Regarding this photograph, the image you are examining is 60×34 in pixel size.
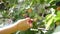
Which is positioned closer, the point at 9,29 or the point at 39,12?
the point at 9,29

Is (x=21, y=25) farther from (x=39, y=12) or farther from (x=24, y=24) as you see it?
(x=39, y=12)

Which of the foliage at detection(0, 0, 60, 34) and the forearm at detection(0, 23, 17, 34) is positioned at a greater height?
the foliage at detection(0, 0, 60, 34)

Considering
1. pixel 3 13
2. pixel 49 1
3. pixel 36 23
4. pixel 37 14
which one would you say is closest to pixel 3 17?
pixel 3 13

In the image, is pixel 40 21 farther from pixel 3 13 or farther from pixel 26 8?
pixel 3 13

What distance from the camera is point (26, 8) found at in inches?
48.6

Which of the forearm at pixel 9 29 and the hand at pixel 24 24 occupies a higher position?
the hand at pixel 24 24

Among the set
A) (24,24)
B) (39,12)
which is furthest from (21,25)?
(39,12)

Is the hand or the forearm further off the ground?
the hand

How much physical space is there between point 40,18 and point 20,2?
0.22m

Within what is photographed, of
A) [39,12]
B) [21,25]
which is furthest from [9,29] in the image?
[39,12]

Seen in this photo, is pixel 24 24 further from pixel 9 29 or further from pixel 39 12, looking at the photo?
pixel 39 12

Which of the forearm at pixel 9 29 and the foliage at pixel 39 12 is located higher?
the foliage at pixel 39 12

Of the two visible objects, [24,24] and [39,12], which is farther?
[39,12]

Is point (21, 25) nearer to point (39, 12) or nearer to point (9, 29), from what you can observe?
point (9, 29)
